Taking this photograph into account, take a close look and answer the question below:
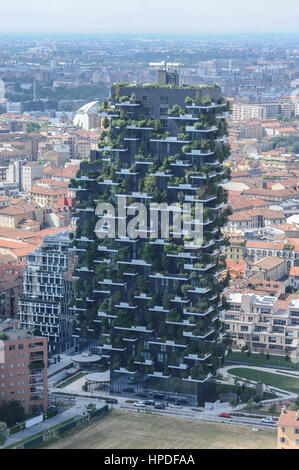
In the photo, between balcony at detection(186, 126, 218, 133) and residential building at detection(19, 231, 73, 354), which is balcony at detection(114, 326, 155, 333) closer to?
residential building at detection(19, 231, 73, 354)

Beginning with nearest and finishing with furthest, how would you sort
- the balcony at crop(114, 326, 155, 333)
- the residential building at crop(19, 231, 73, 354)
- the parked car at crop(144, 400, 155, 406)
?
the parked car at crop(144, 400, 155, 406)
the balcony at crop(114, 326, 155, 333)
the residential building at crop(19, 231, 73, 354)

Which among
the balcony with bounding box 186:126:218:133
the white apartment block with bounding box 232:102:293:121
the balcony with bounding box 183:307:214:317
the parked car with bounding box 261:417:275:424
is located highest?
the balcony with bounding box 186:126:218:133

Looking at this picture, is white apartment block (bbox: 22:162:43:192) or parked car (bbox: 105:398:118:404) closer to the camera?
parked car (bbox: 105:398:118:404)

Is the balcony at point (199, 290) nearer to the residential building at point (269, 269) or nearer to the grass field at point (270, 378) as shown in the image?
the grass field at point (270, 378)

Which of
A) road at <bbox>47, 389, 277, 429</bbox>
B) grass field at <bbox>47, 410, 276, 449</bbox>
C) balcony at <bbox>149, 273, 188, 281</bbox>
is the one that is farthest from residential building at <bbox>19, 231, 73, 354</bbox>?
grass field at <bbox>47, 410, 276, 449</bbox>

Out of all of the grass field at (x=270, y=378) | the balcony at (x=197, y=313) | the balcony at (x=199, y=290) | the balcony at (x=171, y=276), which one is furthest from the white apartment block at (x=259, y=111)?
the balcony at (x=199, y=290)

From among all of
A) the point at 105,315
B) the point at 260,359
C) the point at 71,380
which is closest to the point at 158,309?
the point at 105,315
